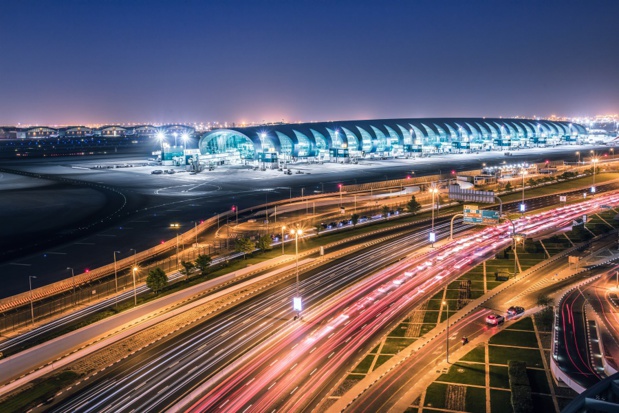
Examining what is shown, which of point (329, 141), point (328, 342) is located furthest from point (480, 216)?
point (329, 141)

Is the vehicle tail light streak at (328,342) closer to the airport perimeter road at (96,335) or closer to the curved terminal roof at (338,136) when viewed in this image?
the airport perimeter road at (96,335)

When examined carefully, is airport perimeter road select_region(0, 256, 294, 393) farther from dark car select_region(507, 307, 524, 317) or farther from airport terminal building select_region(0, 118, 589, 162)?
airport terminal building select_region(0, 118, 589, 162)

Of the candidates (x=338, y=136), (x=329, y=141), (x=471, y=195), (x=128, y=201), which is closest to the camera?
(x=471, y=195)

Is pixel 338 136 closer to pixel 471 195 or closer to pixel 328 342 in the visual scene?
pixel 471 195

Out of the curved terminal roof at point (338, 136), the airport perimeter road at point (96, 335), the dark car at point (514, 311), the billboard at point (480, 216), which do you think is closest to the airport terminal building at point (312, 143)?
the curved terminal roof at point (338, 136)

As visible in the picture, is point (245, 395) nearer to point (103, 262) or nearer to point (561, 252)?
point (103, 262)
